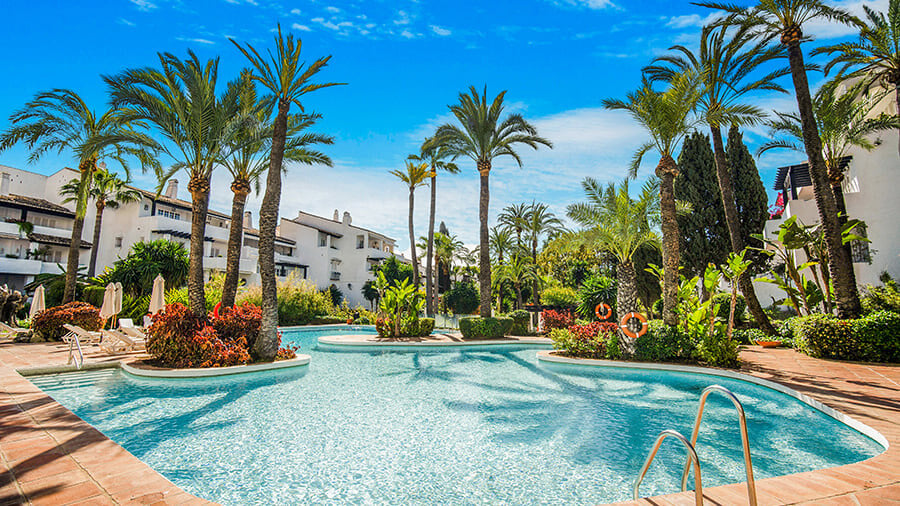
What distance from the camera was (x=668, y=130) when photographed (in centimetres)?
1426

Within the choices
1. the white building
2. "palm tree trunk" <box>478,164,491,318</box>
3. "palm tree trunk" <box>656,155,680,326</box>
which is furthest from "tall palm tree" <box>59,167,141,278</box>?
"palm tree trunk" <box>656,155,680,326</box>

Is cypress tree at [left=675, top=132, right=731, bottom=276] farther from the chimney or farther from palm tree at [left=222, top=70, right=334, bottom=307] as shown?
the chimney

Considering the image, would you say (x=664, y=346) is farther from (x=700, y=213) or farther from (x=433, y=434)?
(x=700, y=213)

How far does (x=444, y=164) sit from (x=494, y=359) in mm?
21423

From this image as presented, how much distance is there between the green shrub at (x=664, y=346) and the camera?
13.3 meters

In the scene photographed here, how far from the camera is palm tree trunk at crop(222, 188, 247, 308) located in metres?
15.3

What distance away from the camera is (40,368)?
10.4m

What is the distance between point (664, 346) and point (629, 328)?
1.22m

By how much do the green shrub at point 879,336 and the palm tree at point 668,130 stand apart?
4634 mm

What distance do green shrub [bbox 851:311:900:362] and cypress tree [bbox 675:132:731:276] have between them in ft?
48.0

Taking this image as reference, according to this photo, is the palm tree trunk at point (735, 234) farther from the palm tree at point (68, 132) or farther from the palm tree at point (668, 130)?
the palm tree at point (68, 132)

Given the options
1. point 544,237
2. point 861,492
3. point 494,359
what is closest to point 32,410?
point 861,492

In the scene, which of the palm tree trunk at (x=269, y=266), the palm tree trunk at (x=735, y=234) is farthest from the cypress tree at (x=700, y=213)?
the palm tree trunk at (x=269, y=266)

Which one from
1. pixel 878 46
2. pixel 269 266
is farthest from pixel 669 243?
pixel 269 266
